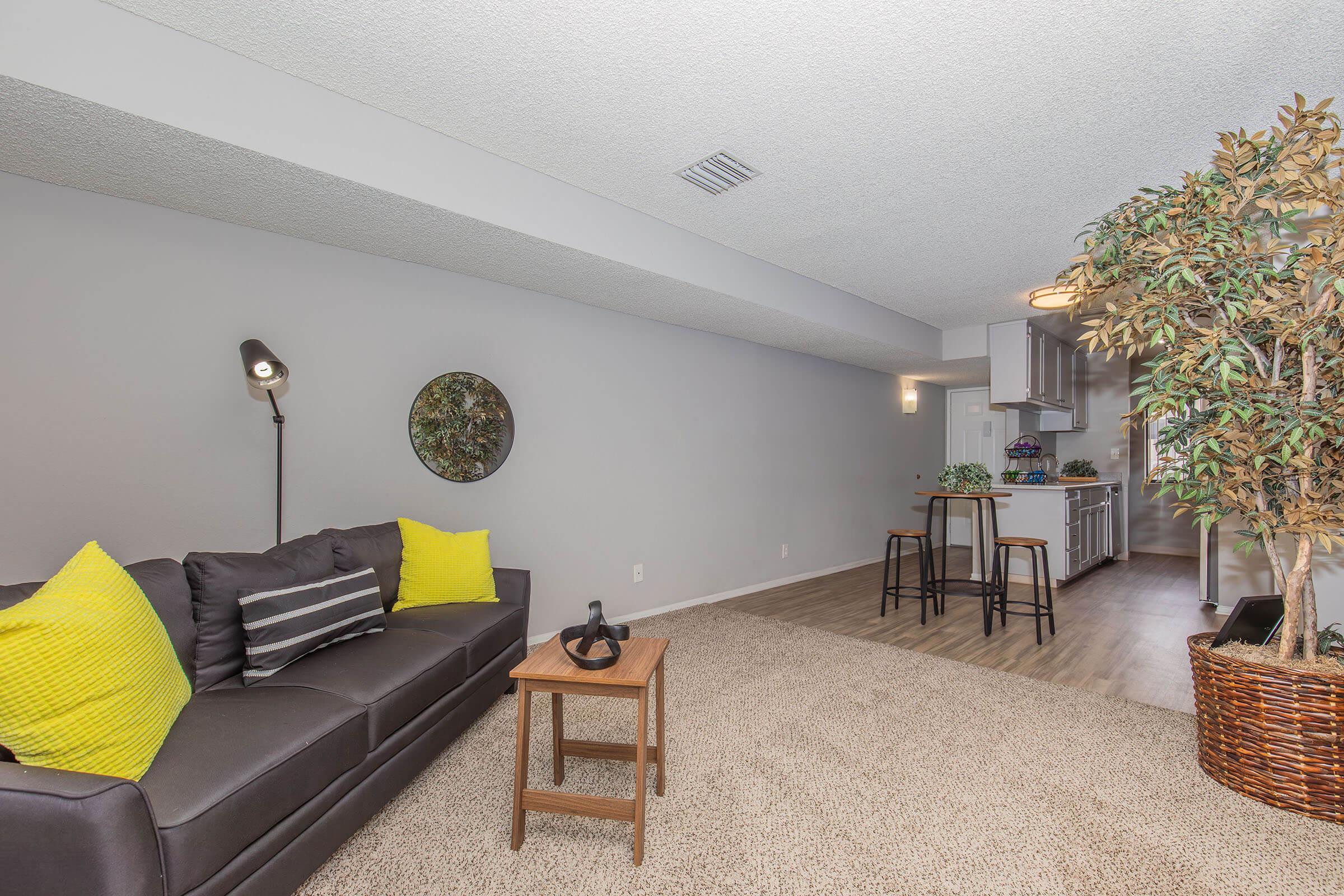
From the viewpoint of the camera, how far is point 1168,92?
227 centimetres

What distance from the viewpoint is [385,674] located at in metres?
2.05

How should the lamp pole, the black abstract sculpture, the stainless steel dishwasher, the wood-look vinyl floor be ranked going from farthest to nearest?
the stainless steel dishwasher < the wood-look vinyl floor < the lamp pole < the black abstract sculpture

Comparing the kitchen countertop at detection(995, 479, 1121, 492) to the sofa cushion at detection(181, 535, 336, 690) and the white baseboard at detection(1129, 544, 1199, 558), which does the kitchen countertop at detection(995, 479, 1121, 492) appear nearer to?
the white baseboard at detection(1129, 544, 1199, 558)

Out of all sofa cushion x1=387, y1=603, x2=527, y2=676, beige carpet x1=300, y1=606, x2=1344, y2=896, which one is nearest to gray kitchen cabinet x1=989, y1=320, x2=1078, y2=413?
beige carpet x1=300, y1=606, x2=1344, y2=896

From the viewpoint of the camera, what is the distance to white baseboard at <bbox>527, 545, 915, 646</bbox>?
4.05 meters

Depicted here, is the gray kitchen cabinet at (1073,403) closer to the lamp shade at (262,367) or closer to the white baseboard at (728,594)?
the white baseboard at (728,594)

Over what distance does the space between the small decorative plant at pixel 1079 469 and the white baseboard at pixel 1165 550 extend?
4.12 ft

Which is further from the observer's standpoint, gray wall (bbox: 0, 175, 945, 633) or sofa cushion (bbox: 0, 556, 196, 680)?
gray wall (bbox: 0, 175, 945, 633)

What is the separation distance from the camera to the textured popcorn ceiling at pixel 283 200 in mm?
2020

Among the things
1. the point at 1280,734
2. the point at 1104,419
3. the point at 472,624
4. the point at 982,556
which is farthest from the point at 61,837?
the point at 1104,419

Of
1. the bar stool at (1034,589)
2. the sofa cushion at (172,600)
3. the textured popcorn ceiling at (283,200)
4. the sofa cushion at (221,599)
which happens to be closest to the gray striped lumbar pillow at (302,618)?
the sofa cushion at (221,599)

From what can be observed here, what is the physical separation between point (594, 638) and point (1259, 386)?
7.90 ft

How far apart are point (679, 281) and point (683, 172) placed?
79 centimetres

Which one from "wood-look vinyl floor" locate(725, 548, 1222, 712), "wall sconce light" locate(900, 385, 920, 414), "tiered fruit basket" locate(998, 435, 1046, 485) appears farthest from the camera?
"wall sconce light" locate(900, 385, 920, 414)
